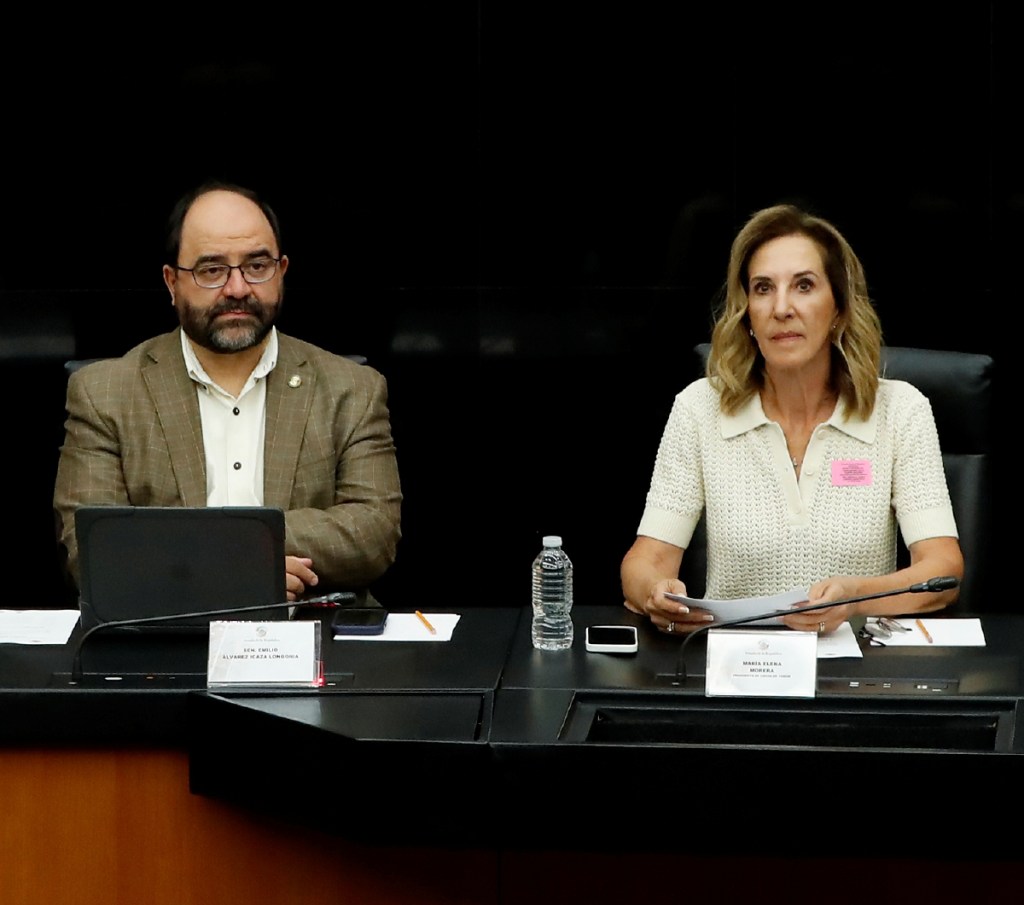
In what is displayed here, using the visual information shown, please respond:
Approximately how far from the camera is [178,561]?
7.32 feet

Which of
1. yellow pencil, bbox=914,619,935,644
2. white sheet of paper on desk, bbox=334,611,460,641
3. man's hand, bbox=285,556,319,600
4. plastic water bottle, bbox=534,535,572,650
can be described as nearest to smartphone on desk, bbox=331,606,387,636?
white sheet of paper on desk, bbox=334,611,460,641

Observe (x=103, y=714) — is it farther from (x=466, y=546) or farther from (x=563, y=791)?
(x=466, y=546)

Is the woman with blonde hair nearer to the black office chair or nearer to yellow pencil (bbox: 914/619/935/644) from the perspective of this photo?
the black office chair

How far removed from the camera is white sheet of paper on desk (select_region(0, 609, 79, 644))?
2.38 meters

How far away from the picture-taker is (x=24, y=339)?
3.80 m

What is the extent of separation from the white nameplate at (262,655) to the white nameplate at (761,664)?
0.55 meters

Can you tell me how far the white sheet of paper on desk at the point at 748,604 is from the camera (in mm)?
2205

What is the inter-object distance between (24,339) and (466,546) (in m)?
1.23

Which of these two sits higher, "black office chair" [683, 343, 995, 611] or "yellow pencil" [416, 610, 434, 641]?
"black office chair" [683, 343, 995, 611]

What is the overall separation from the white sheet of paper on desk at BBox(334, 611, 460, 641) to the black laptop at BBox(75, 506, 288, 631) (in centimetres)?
19

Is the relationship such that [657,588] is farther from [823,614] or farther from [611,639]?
[823,614]

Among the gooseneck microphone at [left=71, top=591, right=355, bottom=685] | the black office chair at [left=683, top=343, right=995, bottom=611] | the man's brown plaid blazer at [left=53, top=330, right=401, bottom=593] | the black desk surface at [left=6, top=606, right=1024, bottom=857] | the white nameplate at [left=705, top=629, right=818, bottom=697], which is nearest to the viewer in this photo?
the black desk surface at [left=6, top=606, right=1024, bottom=857]

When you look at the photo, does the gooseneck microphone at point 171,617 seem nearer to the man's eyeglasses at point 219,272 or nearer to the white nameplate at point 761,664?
the white nameplate at point 761,664

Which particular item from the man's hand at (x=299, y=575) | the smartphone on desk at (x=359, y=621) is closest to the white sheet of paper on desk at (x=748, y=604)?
the smartphone on desk at (x=359, y=621)
